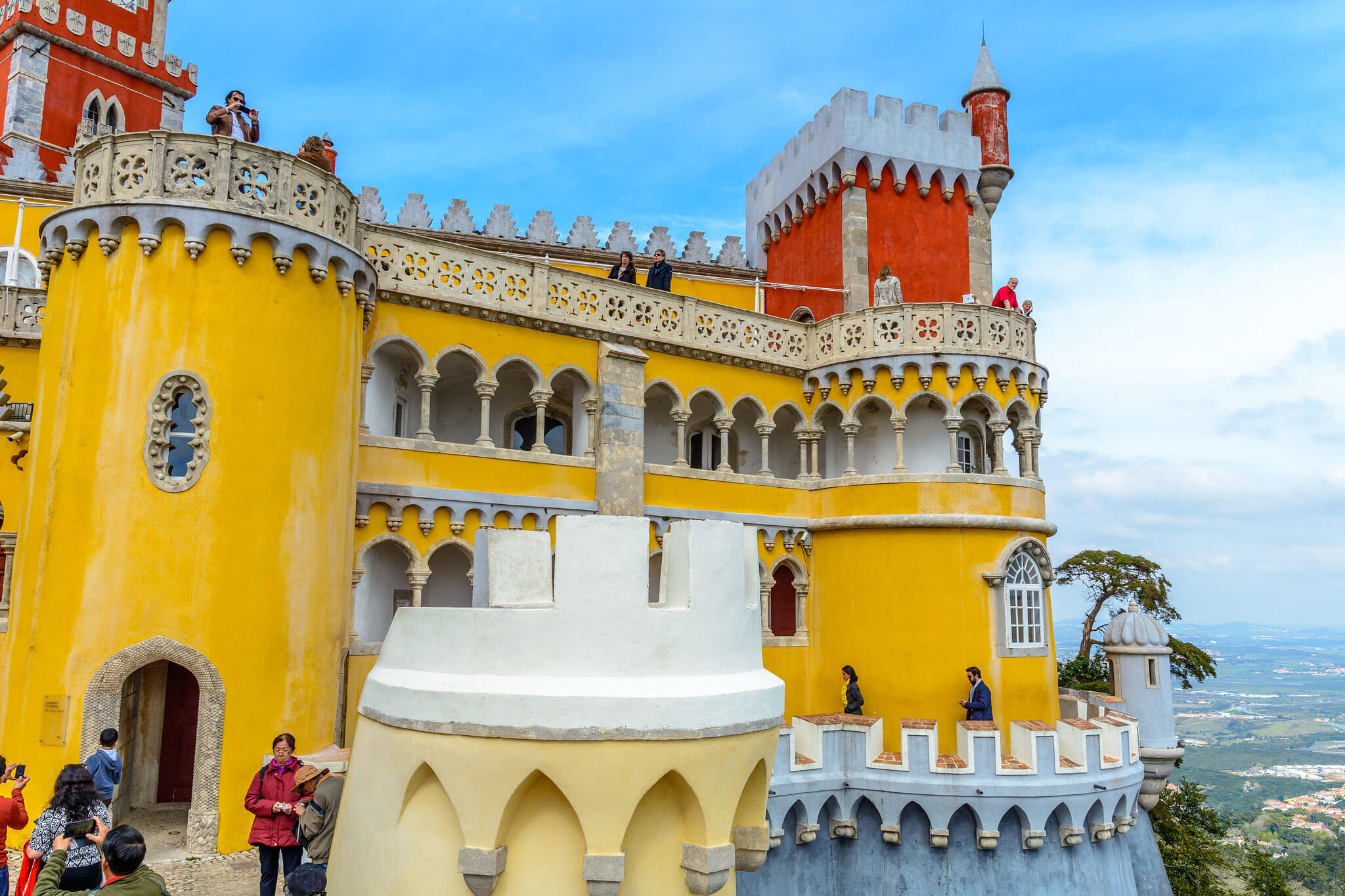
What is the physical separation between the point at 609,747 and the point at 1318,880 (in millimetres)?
54430

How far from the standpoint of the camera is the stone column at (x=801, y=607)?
61.5 ft

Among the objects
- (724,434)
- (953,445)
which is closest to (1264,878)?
(953,445)

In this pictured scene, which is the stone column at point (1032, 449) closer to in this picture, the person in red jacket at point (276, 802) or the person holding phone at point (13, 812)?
the person in red jacket at point (276, 802)

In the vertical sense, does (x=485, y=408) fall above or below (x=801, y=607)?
above

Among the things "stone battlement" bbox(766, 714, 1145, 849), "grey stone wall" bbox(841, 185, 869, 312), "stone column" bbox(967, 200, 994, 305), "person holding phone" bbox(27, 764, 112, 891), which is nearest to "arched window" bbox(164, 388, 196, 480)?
"person holding phone" bbox(27, 764, 112, 891)

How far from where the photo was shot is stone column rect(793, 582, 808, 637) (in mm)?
18750

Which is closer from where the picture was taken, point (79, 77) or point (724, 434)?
point (724, 434)

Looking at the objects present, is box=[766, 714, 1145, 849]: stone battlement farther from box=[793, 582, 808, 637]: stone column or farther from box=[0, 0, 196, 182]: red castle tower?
box=[0, 0, 196, 182]: red castle tower

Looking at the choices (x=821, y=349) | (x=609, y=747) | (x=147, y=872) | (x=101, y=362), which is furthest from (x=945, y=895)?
(x=101, y=362)

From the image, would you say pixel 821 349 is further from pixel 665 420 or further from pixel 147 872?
pixel 147 872

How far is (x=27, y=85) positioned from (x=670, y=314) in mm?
A: 17336

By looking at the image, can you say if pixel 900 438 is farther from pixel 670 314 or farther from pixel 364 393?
pixel 364 393

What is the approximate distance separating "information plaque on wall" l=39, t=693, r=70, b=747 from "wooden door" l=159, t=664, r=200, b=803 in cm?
216

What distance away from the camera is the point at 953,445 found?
59.4 feet
